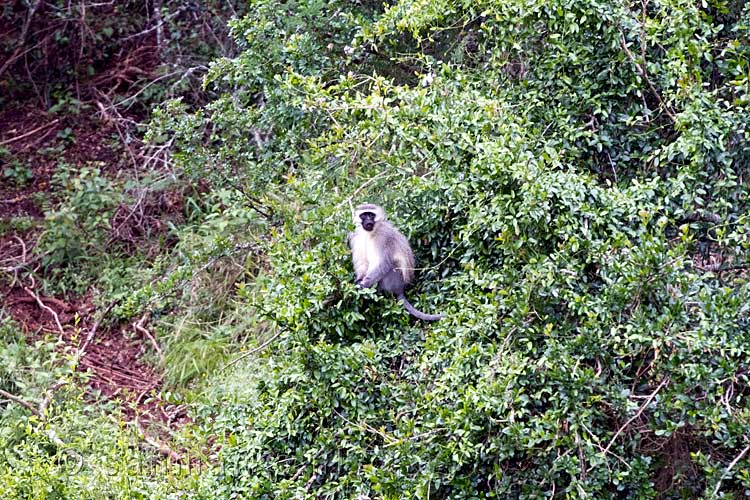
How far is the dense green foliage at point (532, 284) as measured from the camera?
165 inches

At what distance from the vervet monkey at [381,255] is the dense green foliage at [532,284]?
0.29 ft

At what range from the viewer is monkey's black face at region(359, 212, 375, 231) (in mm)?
6039

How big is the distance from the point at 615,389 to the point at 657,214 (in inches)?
36.7

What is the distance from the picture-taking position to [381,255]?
5766mm

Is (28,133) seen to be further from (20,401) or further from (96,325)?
(20,401)

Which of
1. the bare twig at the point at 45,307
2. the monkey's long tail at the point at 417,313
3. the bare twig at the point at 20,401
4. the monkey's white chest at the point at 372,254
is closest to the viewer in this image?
the monkey's long tail at the point at 417,313

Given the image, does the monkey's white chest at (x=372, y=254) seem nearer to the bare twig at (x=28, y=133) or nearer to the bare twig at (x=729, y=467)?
the bare twig at (x=729, y=467)

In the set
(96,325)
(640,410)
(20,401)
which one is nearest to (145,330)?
(96,325)

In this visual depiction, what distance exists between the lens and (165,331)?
8.71 metres

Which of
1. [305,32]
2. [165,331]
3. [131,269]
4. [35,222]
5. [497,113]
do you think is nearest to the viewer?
[497,113]

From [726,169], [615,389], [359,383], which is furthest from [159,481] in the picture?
[726,169]

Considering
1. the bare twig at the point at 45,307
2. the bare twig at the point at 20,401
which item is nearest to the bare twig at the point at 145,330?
the bare twig at the point at 45,307

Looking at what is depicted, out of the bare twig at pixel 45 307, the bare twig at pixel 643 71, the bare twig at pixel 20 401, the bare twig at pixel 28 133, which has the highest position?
the bare twig at pixel 643 71

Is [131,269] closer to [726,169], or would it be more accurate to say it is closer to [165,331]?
[165,331]
